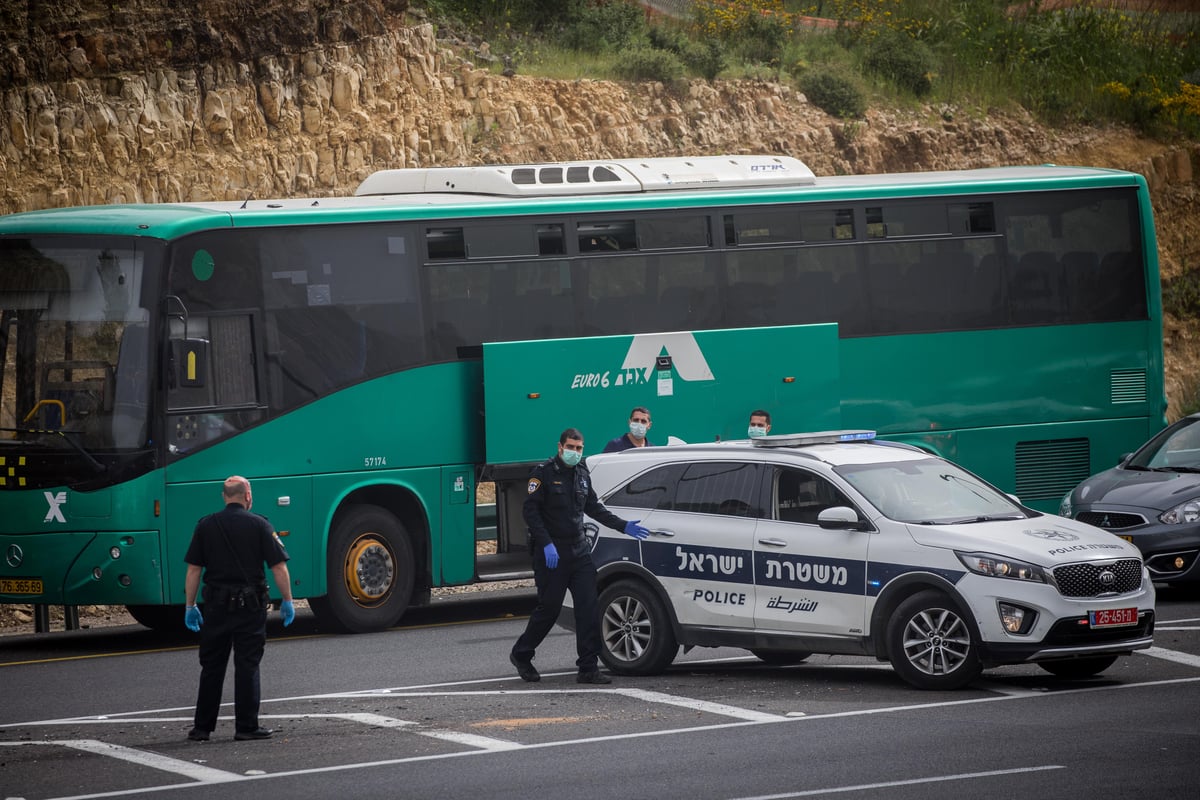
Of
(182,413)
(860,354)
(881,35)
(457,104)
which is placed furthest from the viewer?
(881,35)

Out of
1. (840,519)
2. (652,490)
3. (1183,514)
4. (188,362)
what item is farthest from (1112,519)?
(188,362)

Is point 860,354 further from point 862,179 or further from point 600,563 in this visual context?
point 600,563

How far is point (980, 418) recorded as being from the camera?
19.4 metres

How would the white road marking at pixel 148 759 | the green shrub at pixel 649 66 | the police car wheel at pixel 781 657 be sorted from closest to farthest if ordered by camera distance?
the white road marking at pixel 148 759 < the police car wheel at pixel 781 657 < the green shrub at pixel 649 66

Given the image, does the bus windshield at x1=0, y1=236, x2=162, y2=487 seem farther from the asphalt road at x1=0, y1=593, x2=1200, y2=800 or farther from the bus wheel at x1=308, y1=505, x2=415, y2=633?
the bus wheel at x1=308, y1=505, x2=415, y2=633

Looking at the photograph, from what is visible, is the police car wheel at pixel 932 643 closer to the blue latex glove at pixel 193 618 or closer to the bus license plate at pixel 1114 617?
the bus license plate at pixel 1114 617

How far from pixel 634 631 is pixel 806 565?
1.58m

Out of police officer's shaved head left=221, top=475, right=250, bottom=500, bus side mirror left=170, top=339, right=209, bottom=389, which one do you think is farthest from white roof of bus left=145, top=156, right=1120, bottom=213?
police officer's shaved head left=221, top=475, right=250, bottom=500

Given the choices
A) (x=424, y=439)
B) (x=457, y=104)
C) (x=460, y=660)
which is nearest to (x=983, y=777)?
(x=460, y=660)

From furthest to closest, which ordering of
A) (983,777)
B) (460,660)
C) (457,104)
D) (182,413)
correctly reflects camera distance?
(457,104) < (182,413) < (460,660) < (983,777)

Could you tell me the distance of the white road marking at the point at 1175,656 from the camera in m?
13.2

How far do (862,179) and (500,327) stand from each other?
489 cm

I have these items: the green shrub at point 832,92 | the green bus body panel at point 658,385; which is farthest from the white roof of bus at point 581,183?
the green shrub at point 832,92

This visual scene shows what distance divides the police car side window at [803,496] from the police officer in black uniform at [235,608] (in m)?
3.72
